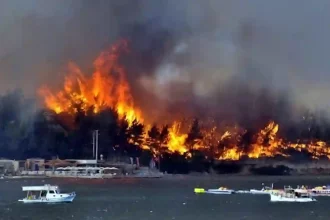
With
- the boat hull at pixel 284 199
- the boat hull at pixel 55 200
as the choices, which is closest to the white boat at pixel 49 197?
the boat hull at pixel 55 200

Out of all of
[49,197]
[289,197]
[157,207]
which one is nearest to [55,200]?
[49,197]

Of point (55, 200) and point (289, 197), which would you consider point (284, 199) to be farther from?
point (55, 200)

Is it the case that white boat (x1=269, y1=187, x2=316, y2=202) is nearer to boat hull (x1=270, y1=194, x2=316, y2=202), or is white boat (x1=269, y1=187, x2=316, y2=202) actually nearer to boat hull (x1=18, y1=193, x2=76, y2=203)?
boat hull (x1=270, y1=194, x2=316, y2=202)

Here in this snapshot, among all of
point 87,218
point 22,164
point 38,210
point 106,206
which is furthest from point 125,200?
point 22,164

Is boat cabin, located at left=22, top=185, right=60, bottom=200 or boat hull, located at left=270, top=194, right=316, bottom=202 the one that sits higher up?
boat cabin, located at left=22, top=185, right=60, bottom=200

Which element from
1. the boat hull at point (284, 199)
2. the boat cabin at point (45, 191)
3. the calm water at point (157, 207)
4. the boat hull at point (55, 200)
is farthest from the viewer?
the boat hull at point (284, 199)

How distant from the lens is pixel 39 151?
619ft

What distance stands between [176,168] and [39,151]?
31054 millimetres

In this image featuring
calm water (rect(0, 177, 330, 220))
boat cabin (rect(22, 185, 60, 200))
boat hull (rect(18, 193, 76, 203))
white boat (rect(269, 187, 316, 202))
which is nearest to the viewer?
calm water (rect(0, 177, 330, 220))

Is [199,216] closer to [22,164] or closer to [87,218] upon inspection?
[87,218]

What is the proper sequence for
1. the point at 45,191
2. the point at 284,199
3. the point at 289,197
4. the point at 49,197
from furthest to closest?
the point at 289,197
the point at 284,199
the point at 45,191
the point at 49,197

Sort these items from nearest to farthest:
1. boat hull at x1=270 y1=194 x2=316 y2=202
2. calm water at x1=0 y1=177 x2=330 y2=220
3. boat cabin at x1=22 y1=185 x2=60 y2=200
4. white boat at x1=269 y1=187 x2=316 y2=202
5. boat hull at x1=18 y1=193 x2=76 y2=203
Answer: calm water at x1=0 y1=177 x2=330 y2=220 < boat cabin at x1=22 y1=185 x2=60 y2=200 < boat hull at x1=18 y1=193 x2=76 y2=203 < boat hull at x1=270 y1=194 x2=316 y2=202 < white boat at x1=269 y1=187 x2=316 y2=202

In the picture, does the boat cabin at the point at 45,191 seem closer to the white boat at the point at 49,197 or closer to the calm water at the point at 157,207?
the white boat at the point at 49,197

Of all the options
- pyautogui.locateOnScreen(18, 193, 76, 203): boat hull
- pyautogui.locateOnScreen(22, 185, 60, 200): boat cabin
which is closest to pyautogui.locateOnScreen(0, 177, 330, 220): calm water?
pyautogui.locateOnScreen(18, 193, 76, 203): boat hull
